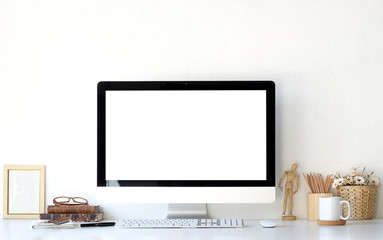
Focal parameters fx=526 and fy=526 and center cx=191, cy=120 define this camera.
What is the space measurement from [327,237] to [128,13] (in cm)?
136

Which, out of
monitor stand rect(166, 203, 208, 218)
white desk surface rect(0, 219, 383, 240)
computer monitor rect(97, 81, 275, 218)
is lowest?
white desk surface rect(0, 219, 383, 240)

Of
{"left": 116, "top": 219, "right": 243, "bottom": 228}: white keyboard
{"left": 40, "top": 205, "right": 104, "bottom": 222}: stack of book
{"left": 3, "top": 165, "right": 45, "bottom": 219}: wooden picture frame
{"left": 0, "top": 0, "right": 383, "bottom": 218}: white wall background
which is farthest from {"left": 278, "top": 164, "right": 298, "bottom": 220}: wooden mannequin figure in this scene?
{"left": 3, "top": 165, "right": 45, "bottom": 219}: wooden picture frame

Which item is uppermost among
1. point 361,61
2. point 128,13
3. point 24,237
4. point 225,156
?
point 128,13

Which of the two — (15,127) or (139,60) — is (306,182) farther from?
(15,127)

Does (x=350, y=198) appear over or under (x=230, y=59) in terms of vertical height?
under

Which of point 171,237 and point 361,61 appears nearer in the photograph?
point 171,237

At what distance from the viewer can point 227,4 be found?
2.49 metres

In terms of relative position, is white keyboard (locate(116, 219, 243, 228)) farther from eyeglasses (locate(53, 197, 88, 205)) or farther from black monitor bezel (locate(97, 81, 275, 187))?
eyeglasses (locate(53, 197, 88, 205))

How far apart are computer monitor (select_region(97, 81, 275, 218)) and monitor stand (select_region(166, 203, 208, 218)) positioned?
0.32 feet

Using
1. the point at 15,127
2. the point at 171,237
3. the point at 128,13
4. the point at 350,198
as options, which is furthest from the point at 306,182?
the point at 15,127

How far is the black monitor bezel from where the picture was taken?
229 centimetres

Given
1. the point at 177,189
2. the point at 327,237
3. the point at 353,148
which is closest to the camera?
the point at 327,237

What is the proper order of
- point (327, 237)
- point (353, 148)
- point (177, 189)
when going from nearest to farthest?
point (327, 237), point (177, 189), point (353, 148)

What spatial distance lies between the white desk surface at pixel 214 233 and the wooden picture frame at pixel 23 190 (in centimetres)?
24
